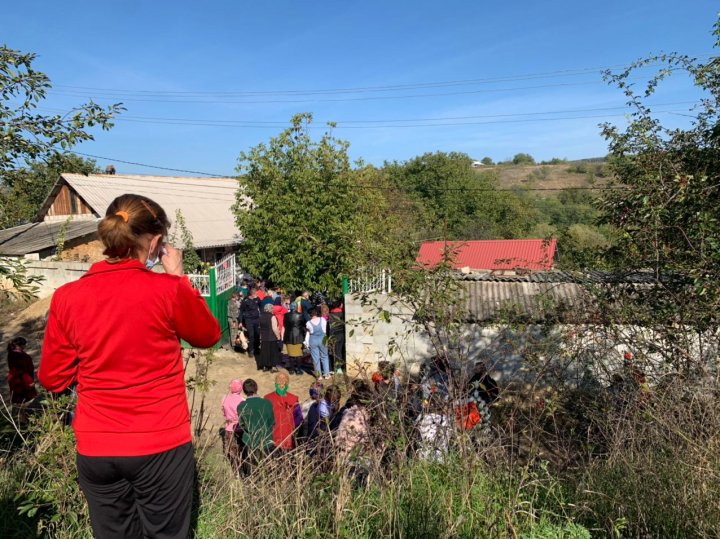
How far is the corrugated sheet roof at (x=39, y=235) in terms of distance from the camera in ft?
57.6

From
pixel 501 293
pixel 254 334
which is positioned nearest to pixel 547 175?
pixel 501 293

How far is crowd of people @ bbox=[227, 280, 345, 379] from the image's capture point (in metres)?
10.3

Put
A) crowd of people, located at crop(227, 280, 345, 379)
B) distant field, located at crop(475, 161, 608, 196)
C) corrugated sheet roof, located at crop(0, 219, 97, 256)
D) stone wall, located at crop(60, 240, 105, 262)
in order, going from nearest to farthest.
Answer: crowd of people, located at crop(227, 280, 345, 379) → corrugated sheet roof, located at crop(0, 219, 97, 256) → stone wall, located at crop(60, 240, 105, 262) → distant field, located at crop(475, 161, 608, 196)

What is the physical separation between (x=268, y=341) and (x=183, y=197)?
778 inches

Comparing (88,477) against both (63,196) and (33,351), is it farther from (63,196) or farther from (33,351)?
(63,196)

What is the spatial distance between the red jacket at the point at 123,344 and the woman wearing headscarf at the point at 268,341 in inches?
339

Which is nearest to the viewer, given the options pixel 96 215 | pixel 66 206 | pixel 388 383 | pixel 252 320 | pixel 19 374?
pixel 388 383

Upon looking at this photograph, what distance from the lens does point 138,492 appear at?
1.90 meters

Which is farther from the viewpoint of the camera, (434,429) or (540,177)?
(540,177)

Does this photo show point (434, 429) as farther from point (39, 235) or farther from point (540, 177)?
point (540, 177)

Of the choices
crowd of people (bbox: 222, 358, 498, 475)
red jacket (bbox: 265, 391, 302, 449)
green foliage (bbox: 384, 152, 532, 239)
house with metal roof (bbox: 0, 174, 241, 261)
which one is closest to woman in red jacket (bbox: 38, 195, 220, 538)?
crowd of people (bbox: 222, 358, 498, 475)

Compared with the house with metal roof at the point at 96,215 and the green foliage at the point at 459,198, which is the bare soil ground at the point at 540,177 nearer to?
the green foliage at the point at 459,198

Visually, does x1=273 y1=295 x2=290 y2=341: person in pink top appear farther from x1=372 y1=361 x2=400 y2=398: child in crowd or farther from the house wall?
the house wall

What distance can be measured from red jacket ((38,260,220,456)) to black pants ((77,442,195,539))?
0.15 feet
